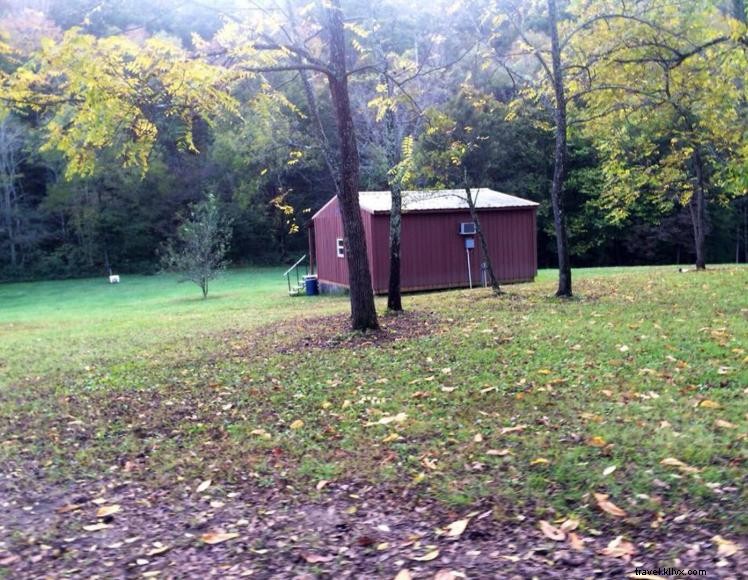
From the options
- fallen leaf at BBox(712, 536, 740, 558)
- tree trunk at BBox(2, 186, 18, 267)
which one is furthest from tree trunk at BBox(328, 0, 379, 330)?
tree trunk at BBox(2, 186, 18, 267)

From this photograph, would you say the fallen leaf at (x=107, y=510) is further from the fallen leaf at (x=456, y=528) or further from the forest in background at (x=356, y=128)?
the forest in background at (x=356, y=128)

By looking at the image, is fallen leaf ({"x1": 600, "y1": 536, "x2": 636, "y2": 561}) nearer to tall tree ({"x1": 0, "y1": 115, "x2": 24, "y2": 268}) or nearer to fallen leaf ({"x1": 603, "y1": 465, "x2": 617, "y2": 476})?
fallen leaf ({"x1": 603, "y1": 465, "x2": 617, "y2": 476})

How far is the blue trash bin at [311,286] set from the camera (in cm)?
2388

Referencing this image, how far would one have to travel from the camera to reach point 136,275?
42906mm

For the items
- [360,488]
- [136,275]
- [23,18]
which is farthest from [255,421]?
[136,275]

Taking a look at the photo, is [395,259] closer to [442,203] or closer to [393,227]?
[393,227]

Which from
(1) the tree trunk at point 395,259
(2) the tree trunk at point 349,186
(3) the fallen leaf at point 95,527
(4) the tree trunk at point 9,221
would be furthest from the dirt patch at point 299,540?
(4) the tree trunk at point 9,221

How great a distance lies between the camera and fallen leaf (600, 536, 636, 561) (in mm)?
3314

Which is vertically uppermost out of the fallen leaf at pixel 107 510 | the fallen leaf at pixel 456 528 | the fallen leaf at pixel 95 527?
the fallen leaf at pixel 107 510

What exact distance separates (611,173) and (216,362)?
36.6 feet

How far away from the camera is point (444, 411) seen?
5.72 m

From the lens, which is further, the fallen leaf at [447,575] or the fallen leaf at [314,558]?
the fallen leaf at [314,558]

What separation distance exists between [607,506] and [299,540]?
1.70 m

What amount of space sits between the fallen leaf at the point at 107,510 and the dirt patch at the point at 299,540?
18mm
